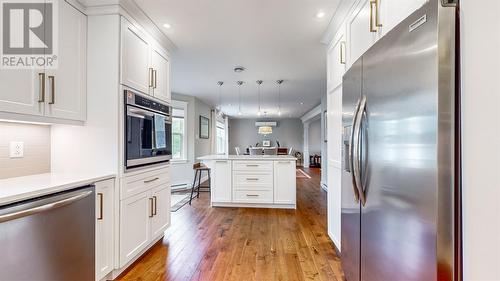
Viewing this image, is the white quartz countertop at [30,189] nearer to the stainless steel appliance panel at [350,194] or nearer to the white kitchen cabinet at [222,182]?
the stainless steel appliance panel at [350,194]

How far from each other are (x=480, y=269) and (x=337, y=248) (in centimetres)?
185

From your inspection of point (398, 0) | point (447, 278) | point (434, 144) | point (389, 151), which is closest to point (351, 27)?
point (398, 0)

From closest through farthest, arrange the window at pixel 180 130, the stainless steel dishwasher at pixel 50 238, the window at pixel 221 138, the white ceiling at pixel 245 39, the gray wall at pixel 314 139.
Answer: the stainless steel dishwasher at pixel 50 238, the white ceiling at pixel 245 39, the window at pixel 180 130, the window at pixel 221 138, the gray wall at pixel 314 139

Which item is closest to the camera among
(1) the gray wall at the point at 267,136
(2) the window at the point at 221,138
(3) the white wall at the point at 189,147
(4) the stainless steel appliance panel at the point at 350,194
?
(4) the stainless steel appliance panel at the point at 350,194

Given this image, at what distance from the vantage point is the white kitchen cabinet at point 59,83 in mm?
1483

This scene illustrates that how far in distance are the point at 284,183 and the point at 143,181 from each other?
8.12 feet

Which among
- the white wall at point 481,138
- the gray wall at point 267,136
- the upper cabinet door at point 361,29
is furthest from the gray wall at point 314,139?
the white wall at point 481,138

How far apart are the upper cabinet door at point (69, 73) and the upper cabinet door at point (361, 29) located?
7.12 feet

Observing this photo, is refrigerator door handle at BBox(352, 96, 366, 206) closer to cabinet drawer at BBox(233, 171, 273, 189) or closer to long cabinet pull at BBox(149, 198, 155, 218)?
long cabinet pull at BBox(149, 198, 155, 218)

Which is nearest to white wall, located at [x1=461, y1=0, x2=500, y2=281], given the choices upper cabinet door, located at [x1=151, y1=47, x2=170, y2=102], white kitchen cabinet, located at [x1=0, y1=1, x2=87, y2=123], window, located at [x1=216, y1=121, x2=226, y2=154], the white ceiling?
the white ceiling

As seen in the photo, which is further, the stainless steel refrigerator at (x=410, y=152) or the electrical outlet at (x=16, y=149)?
the electrical outlet at (x=16, y=149)

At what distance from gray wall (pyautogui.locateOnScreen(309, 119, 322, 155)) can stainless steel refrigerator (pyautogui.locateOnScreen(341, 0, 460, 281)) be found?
34.7ft

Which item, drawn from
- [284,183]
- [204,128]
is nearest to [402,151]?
[284,183]

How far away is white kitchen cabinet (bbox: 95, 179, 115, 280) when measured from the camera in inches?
71.8
